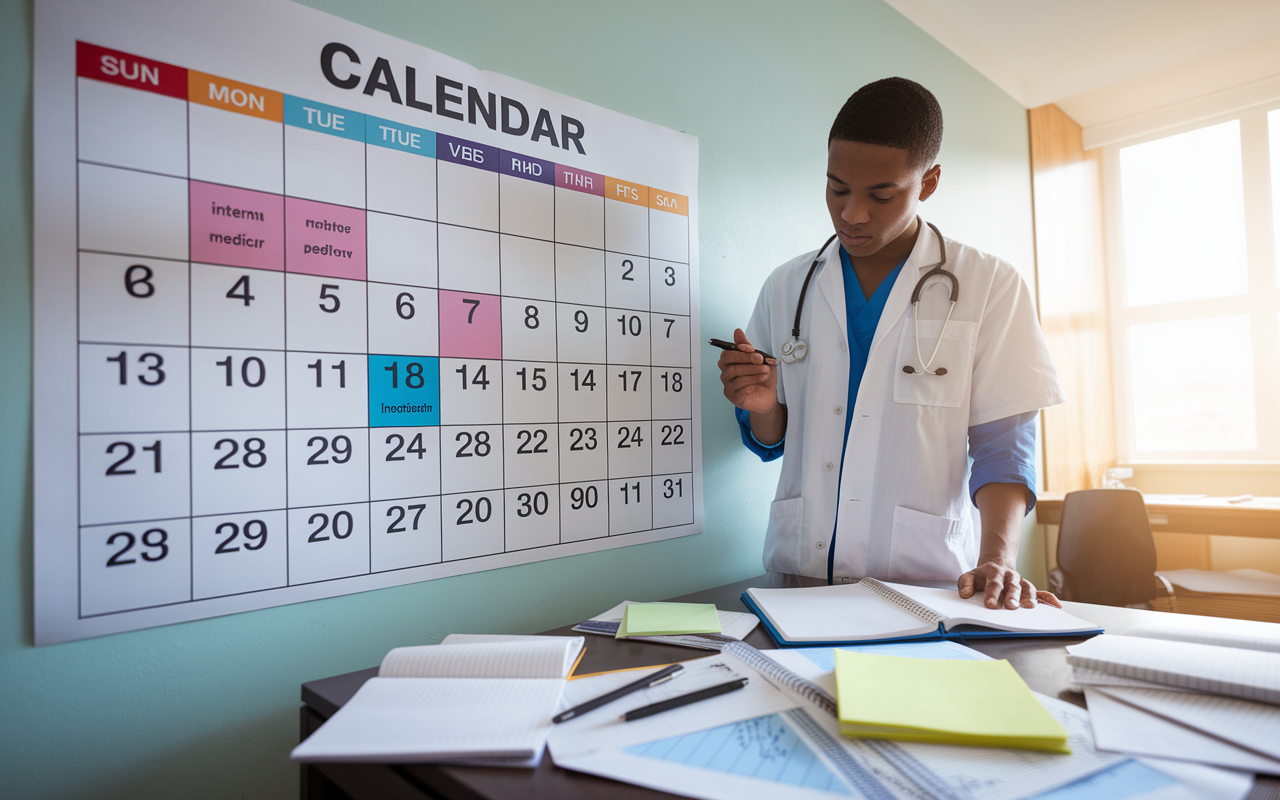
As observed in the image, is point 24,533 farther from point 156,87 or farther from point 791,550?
point 791,550

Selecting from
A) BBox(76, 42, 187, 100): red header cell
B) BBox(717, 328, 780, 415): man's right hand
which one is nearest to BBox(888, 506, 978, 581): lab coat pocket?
BBox(717, 328, 780, 415): man's right hand

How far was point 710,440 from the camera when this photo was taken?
4.87 ft

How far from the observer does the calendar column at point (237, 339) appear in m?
0.82

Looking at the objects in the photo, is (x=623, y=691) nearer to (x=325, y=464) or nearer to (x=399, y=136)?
(x=325, y=464)

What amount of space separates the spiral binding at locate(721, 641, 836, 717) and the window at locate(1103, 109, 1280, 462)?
151 inches

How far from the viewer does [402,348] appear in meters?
0.99

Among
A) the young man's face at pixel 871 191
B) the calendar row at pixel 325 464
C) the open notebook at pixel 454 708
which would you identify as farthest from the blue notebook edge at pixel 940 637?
the young man's face at pixel 871 191

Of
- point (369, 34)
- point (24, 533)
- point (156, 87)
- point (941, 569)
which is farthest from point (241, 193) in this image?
point (941, 569)

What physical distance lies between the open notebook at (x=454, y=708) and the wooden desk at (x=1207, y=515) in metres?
2.50

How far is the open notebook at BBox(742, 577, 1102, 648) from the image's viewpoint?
0.88 m

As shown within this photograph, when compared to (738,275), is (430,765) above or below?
below

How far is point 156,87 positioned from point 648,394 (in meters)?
0.90

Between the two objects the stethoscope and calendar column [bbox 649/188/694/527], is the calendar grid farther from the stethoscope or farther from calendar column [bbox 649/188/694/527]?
the stethoscope

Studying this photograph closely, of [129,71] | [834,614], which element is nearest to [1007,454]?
[834,614]
